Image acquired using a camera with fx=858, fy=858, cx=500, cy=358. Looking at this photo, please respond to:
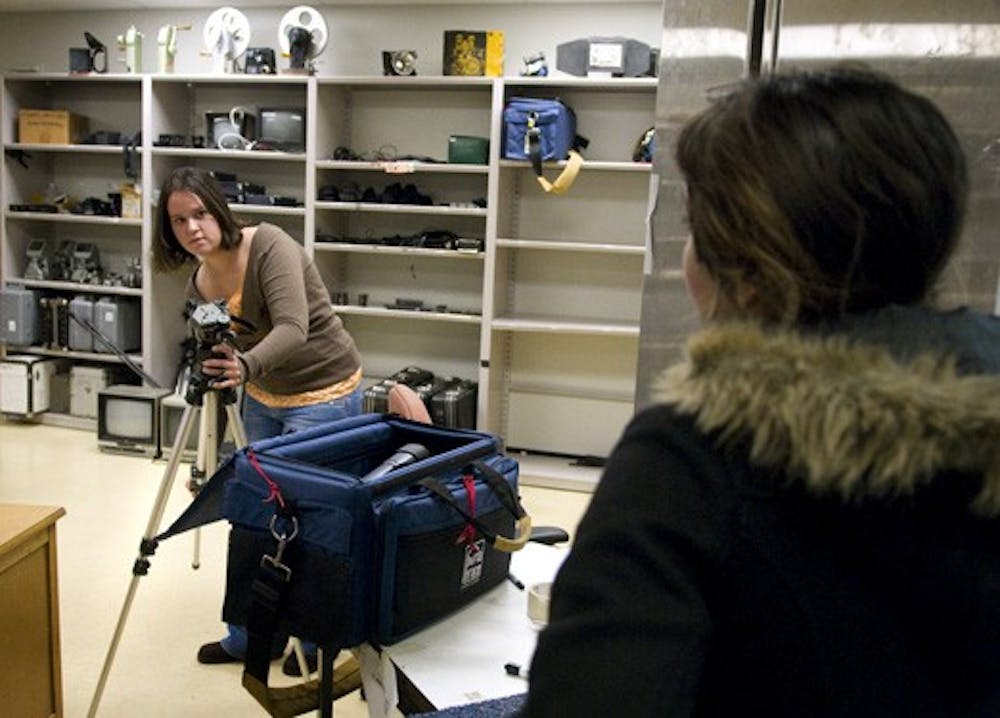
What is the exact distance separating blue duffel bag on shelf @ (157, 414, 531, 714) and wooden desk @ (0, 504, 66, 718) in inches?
28.5

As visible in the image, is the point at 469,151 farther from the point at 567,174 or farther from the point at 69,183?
the point at 69,183

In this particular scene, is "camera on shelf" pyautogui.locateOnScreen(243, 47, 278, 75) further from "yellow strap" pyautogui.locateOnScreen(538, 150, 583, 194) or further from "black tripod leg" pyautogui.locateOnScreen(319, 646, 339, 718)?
"black tripod leg" pyautogui.locateOnScreen(319, 646, 339, 718)

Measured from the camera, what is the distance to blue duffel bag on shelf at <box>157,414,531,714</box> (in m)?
1.34

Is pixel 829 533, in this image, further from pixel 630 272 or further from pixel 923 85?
pixel 630 272

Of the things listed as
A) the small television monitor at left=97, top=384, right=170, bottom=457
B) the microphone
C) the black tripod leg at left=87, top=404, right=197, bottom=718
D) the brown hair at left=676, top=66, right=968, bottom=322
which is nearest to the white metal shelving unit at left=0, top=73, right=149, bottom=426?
the small television monitor at left=97, top=384, right=170, bottom=457

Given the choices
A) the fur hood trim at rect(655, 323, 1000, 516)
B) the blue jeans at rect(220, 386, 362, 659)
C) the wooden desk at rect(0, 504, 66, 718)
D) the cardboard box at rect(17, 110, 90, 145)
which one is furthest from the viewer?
the cardboard box at rect(17, 110, 90, 145)

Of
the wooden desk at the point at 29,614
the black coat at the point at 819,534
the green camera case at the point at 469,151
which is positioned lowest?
the wooden desk at the point at 29,614

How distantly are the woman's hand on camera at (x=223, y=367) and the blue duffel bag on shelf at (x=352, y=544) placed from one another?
69 centimetres

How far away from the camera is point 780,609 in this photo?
0.63m

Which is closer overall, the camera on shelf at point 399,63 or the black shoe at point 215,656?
the black shoe at point 215,656

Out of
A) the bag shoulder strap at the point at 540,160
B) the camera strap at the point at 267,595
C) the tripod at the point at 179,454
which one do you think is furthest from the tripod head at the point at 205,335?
the bag shoulder strap at the point at 540,160

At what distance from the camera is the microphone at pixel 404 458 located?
1.49 metres

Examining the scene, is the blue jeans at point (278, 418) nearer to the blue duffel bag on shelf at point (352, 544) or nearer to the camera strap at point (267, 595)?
the blue duffel bag on shelf at point (352, 544)

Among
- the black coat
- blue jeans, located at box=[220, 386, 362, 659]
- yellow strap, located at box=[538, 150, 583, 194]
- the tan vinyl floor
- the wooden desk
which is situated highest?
yellow strap, located at box=[538, 150, 583, 194]
